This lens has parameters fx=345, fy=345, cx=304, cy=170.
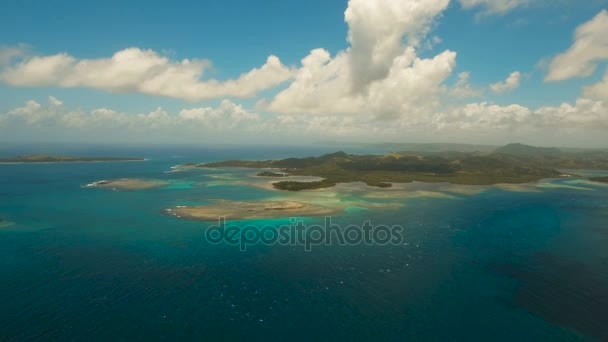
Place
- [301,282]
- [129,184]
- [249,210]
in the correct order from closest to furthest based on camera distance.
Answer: [301,282], [249,210], [129,184]

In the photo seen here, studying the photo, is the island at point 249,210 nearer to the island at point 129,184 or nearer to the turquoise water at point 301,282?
the turquoise water at point 301,282

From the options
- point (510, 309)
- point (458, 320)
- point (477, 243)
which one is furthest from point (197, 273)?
point (477, 243)

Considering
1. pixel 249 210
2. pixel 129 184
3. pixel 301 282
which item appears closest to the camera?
pixel 301 282

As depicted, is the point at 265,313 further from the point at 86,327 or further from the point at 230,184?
the point at 230,184

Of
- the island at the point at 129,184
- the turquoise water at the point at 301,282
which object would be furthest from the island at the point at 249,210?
the island at the point at 129,184

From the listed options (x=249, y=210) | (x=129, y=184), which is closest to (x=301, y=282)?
(x=249, y=210)

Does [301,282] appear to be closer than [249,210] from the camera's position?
Yes

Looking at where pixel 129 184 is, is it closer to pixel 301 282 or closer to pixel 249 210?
pixel 249 210

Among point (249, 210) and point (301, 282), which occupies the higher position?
point (249, 210)
